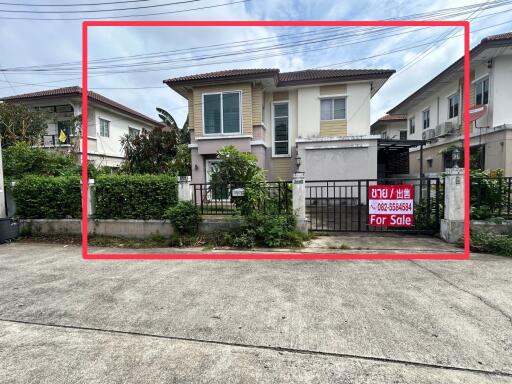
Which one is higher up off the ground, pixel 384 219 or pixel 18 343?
pixel 384 219

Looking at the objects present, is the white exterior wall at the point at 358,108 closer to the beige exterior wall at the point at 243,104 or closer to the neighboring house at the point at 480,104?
the neighboring house at the point at 480,104

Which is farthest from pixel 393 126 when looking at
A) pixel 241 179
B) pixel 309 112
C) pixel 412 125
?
pixel 241 179

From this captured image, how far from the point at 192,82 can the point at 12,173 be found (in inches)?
267

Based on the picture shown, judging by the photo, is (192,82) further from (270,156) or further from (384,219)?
(384,219)

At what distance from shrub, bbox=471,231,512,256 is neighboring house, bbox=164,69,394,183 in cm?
548

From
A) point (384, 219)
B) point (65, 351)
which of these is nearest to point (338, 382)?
point (65, 351)

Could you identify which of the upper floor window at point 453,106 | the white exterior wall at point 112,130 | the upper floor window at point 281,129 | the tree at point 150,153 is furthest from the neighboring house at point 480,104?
the white exterior wall at point 112,130

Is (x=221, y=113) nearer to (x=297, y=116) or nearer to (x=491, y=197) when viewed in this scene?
(x=297, y=116)

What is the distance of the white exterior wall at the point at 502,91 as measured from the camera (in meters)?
10.0

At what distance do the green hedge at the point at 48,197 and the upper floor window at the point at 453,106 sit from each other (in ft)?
53.4

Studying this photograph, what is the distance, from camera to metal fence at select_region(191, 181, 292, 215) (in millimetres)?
6539

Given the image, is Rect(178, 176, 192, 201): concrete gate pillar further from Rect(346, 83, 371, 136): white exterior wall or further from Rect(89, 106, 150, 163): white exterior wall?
Rect(89, 106, 150, 163): white exterior wall

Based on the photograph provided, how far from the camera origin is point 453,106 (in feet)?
43.4

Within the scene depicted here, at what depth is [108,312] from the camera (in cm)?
316
